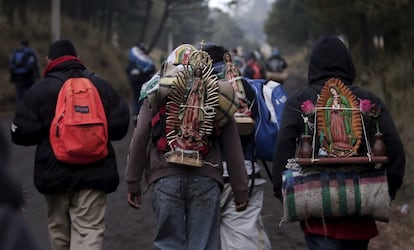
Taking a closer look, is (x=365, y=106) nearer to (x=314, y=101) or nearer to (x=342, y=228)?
(x=314, y=101)

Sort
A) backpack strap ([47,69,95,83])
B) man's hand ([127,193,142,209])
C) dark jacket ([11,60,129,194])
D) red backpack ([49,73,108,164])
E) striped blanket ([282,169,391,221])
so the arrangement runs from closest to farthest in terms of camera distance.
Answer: striped blanket ([282,169,391,221]) < man's hand ([127,193,142,209]) < red backpack ([49,73,108,164]) < dark jacket ([11,60,129,194]) < backpack strap ([47,69,95,83])

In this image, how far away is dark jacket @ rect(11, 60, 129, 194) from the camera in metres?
5.24

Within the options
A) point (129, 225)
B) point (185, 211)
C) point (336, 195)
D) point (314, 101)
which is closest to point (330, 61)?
point (314, 101)

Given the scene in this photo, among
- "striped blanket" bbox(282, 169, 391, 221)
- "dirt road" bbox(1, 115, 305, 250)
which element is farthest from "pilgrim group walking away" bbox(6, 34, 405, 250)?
"dirt road" bbox(1, 115, 305, 250)

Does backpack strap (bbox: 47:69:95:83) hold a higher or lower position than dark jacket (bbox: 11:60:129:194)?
higher

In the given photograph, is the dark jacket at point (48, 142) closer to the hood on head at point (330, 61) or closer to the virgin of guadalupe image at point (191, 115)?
the virgin of guadalupe image at point (191, 115)

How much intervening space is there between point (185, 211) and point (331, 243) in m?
0.90

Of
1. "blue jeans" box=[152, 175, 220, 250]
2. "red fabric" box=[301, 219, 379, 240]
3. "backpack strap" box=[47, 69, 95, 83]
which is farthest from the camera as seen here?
"backpack strap" box=[47, 69, 95, 83]

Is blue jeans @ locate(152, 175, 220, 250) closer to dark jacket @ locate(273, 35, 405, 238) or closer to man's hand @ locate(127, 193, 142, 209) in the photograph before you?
man's hand @ locate(127, 193, 142, 209)

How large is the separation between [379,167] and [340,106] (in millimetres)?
388

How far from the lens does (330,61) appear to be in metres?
4.40

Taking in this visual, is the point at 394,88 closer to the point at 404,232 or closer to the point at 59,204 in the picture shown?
the point at 404,232

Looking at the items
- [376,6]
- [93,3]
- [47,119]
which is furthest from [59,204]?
[93,3]

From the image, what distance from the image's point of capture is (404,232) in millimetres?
8305
